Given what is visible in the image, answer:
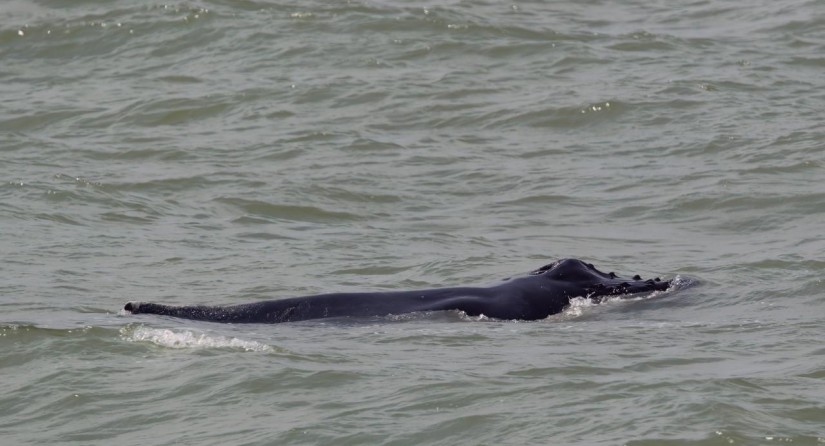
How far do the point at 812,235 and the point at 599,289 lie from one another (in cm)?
337

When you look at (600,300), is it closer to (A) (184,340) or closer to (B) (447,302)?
(B) (447,302)

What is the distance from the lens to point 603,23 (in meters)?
21.6

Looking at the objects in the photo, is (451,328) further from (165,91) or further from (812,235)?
(165,91)

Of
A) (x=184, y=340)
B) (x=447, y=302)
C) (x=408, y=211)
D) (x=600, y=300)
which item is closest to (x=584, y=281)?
(x=600, y=300)

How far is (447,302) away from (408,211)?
4665 millimetres

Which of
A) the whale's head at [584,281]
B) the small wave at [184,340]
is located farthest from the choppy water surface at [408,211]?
the whale's head at [584,281]

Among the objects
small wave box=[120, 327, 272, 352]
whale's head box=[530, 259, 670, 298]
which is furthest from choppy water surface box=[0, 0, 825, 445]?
whale's head box=[530, 259, 670, 298]

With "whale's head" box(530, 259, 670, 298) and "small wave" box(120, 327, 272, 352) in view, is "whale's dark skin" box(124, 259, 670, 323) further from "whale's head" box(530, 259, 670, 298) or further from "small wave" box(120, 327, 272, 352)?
"small wave" box(120, 327, 272, 352)

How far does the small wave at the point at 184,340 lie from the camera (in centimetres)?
868

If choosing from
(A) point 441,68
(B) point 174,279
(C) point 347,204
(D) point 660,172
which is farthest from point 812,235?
(A) point 441,68

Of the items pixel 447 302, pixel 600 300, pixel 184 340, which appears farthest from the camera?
pixel 600 300

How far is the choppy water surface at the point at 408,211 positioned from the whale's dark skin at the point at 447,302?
141 mm

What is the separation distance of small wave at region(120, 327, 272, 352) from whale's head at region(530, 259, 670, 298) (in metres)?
2.09

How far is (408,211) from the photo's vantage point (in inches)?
559
